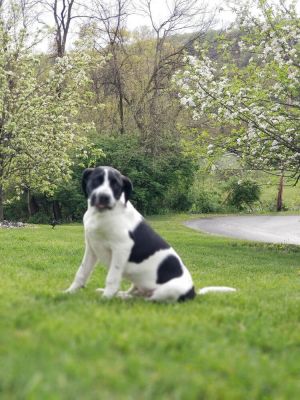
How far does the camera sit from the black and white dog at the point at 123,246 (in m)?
5.99

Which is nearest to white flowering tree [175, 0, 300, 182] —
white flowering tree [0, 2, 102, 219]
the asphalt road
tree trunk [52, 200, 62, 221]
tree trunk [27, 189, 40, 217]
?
the asphalt road

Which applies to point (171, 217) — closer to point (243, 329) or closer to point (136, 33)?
point (136, 33)

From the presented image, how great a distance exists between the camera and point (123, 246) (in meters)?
6.10

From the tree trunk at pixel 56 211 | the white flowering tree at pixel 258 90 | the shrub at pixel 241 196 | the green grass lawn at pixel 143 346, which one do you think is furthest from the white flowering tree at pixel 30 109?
the shrub at pixel 241 196

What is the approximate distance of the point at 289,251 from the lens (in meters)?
19.6

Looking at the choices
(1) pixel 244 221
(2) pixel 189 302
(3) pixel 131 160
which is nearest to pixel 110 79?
(3) pixel 131 160

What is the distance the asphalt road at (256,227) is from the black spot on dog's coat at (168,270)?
62.8 feet

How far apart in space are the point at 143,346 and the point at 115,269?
1.97 meters

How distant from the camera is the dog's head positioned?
230 inches

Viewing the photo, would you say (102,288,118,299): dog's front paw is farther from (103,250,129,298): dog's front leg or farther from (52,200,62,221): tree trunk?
(52,200,62,221): tree trunk

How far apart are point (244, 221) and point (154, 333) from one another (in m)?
31.6

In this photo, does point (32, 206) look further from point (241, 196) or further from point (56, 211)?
point (241, 196)

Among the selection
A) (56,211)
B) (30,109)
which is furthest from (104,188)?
(56,211)

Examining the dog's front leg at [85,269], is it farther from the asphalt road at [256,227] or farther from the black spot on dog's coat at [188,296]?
the asphalt road at [256,227]
